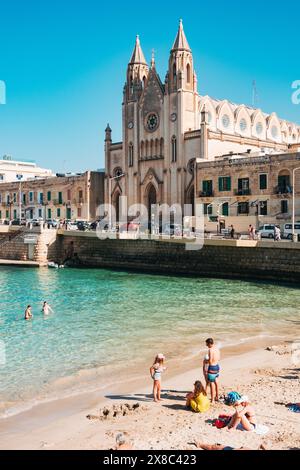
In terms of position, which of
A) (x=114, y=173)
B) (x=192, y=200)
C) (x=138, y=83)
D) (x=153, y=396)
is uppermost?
(x=138, y=83)

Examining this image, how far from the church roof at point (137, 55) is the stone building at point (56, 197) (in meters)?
16.0

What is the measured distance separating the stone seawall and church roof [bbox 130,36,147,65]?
102 feet

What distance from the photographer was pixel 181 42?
222 feet

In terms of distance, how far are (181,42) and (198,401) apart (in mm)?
60572

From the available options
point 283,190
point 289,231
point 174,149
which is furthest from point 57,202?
point 289,231

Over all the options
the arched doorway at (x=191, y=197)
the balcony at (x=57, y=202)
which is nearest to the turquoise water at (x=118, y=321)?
the arched doorway at (x=191, y=197)

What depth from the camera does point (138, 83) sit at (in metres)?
73.0

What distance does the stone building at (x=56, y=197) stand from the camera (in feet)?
243

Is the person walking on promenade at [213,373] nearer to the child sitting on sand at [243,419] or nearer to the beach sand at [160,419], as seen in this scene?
the beach sand at [160,419]

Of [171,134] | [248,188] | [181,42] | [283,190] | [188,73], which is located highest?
[181,42]

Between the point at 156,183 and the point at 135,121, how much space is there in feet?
30.8

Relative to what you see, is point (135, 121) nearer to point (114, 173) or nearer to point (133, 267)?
point (114, 173)

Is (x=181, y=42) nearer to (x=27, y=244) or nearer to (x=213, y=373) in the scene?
(x=27, y=244)
